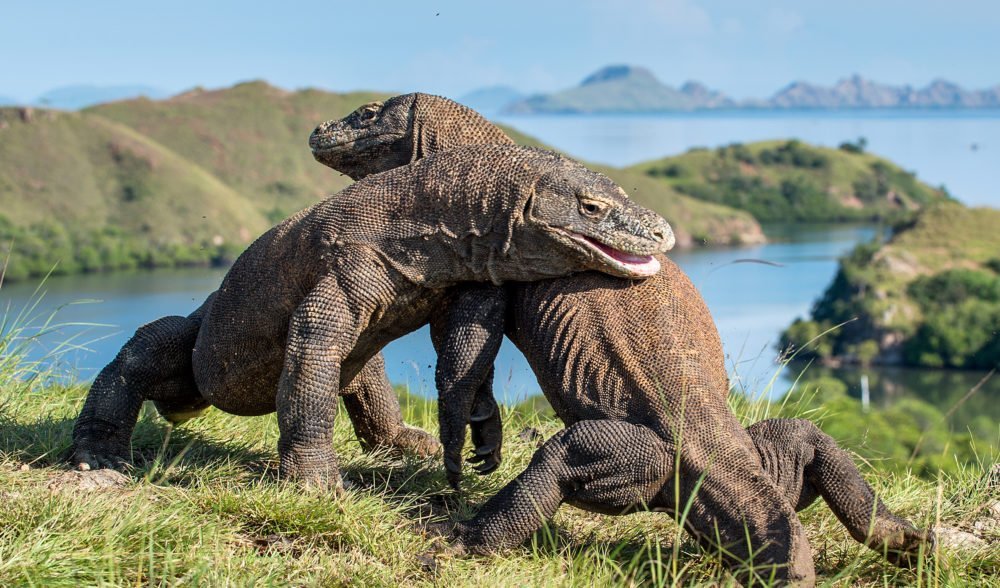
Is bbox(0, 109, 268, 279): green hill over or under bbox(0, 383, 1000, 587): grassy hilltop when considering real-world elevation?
under

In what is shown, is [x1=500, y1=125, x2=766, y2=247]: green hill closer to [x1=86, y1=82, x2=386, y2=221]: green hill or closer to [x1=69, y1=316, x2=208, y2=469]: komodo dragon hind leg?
[x1=86, y1=82, x2=386, y2=221]: green hill

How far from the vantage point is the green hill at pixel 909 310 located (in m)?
108

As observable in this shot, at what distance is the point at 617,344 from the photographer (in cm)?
494

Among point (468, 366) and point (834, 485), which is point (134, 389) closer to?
point (468, 366)

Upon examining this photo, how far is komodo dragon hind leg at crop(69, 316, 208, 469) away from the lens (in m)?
5.94

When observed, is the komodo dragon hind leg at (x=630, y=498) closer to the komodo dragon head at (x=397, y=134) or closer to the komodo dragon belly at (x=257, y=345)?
the komodo dragon belly at (x=257, y=345)

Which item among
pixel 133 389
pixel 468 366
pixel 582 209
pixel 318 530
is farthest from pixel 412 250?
pixel 133 389

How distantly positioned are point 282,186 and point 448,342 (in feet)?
423

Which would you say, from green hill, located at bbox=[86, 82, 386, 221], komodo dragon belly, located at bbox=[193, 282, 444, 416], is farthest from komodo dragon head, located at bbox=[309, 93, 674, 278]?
green hill, located at bbox=[86, 82, 386, 221]

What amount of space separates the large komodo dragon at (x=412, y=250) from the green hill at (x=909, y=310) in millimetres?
96195

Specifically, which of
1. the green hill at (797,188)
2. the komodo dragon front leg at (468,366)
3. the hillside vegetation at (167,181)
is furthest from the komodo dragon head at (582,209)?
the green hill at (797,188)

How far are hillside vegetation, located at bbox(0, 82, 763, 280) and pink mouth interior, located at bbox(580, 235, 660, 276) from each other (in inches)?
2445

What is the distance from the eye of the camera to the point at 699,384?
482cm

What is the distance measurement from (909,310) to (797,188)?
248 ft
